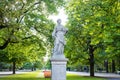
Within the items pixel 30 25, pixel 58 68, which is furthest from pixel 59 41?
pixel 30 25

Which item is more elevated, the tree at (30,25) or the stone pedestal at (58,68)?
the tree at (30,25)

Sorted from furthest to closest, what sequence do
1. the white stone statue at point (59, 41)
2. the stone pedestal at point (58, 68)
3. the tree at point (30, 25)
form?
the tree at point (30, 25) < the white stone statue at point (59, 41) < the stone pedestal at point (58, 68)

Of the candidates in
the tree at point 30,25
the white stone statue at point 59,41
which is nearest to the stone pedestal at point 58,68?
the white stone statue at point 59,41

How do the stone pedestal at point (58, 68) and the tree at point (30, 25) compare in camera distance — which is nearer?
the stone pedestal at point (58, 68)

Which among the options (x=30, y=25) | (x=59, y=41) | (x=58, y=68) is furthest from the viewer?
(x=30, y=25)

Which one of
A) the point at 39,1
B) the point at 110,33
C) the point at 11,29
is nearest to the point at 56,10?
the point at 39,1

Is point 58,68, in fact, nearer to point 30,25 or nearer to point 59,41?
point 59,41

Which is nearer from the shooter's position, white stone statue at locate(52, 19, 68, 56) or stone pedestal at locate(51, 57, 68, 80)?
stone pedestal at locate(51, 57, 68, 80)

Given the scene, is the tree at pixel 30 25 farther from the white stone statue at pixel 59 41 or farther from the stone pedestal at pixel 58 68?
the stone pedestal at pixel 58 68

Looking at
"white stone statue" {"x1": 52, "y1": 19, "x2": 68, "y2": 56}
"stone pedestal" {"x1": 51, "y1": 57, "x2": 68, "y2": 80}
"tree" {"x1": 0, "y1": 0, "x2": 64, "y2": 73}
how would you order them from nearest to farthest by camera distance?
"stone pedestal" {"x1": 51, "y1": 57, "x2": 68, "y2": 80} → "white stone statue" {"x1": 52, "y1": 19, "x2": 68, "y2": 56} → "tree" {"x1": 0, "y1": 0, "x2": 64, "y2": 73}

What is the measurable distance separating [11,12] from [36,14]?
6.41m

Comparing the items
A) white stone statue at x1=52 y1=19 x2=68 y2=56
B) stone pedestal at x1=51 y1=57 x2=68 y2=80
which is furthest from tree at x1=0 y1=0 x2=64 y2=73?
stone pedestal at x1=51 y1=57 x2=68 y2=80

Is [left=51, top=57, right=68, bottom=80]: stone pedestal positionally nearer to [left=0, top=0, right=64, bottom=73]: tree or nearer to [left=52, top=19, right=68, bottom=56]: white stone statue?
[left=52, top=19, right=68, bottom=56]: white stone statue

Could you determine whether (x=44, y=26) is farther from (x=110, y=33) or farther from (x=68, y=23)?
(x=110, y=33)
